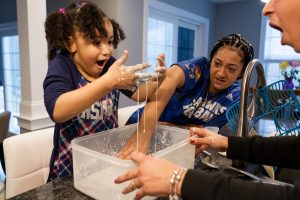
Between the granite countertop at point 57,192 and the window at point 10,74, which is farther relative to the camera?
the window at point 10,74

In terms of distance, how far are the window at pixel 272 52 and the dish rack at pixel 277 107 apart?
3.61 metres

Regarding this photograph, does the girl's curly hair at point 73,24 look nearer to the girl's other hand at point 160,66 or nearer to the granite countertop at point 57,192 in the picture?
the girl's other hand at point 160,66

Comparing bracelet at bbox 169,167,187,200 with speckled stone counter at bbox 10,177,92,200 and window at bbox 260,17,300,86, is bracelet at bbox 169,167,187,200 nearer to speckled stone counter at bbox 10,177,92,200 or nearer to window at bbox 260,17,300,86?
speckled stone counter at bbox 10,177,92,200

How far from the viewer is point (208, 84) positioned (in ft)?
3.53

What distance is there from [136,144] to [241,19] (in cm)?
405

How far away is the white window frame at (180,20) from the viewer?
2824 millimetres

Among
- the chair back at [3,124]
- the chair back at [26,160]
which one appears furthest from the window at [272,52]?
the chair back at [26,160]

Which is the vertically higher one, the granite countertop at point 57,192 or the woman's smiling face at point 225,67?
the woman's smiling face at point 225,67

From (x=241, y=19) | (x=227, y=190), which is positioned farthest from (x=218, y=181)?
(x=241, y=19)

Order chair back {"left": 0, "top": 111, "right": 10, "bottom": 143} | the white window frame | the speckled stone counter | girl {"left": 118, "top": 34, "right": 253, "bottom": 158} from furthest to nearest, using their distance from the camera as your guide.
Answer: the white window frame → chair back {"left": 0, "top": 111, "right": 10, "bottom": 143} → girl {"left": 118, "top": 34, "right": 253, "bottom": 158} → the speckled stone counter

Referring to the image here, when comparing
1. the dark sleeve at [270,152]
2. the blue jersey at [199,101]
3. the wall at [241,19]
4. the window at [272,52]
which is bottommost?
the dark sleeve at [270,152]

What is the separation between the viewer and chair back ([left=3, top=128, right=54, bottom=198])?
2.80 feet

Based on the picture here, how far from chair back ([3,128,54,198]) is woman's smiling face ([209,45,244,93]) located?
70 centimetres

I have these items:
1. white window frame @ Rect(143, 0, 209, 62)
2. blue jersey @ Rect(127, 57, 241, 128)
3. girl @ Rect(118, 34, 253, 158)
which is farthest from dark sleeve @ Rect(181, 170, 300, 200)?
white window frame @ Rect(143, 0, 209, 62)
